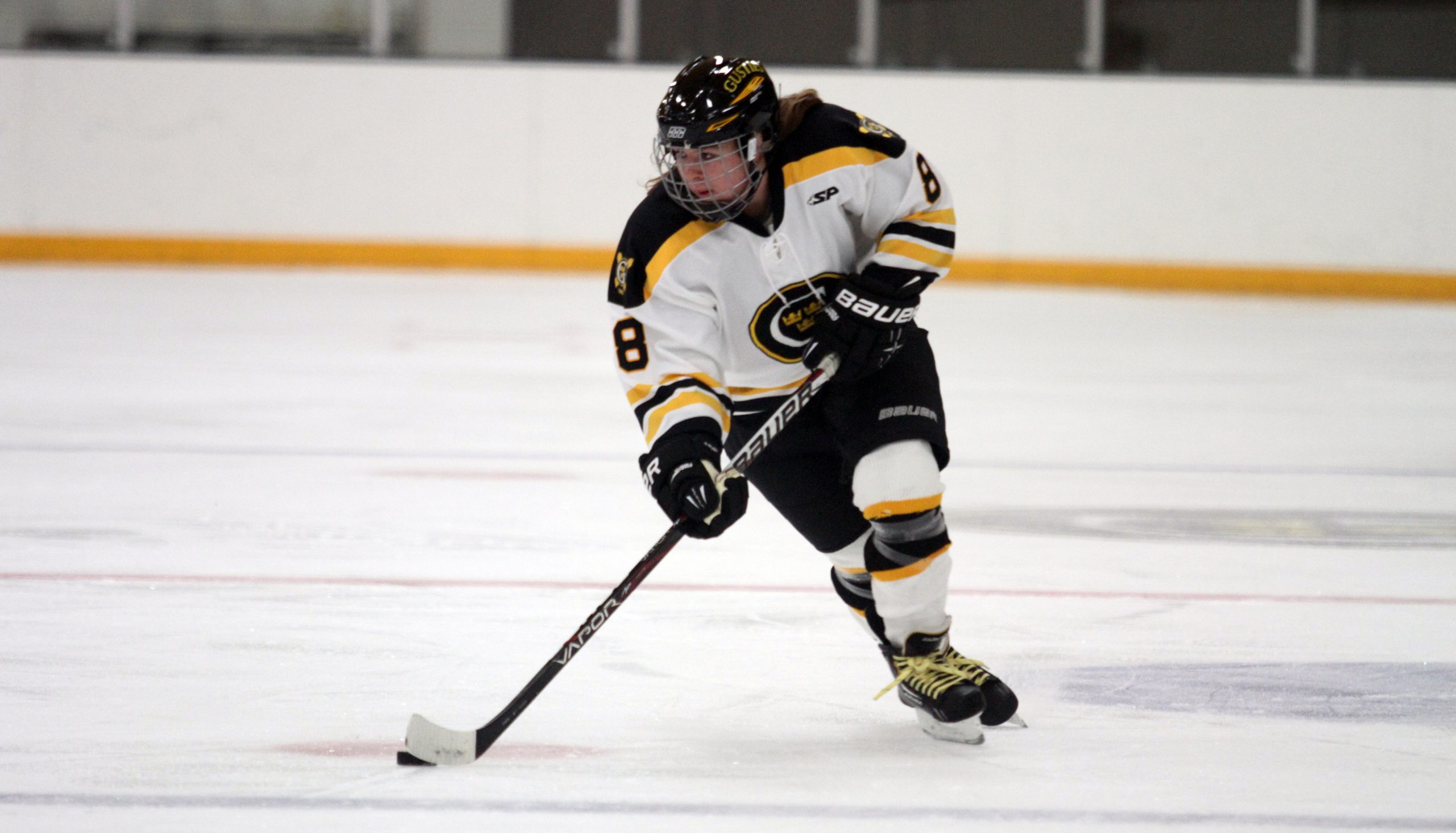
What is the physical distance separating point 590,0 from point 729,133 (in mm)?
8024

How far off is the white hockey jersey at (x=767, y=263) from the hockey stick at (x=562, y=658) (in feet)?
0.20

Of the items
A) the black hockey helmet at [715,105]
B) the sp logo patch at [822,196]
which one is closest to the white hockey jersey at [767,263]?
the sp logo patch at [822,196]

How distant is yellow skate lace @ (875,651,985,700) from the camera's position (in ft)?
7.07

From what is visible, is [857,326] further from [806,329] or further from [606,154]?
[606,154]

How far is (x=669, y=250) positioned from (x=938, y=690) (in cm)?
70

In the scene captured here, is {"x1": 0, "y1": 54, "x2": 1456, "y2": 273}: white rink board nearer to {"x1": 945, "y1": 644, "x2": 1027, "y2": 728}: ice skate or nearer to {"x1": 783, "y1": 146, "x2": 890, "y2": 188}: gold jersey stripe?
{"x1": 783, "y1": 146, "x2": 890, "y2": 188}: gold jersey stripe

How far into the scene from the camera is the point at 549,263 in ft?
32.1

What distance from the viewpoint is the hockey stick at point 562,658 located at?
2.04 meters

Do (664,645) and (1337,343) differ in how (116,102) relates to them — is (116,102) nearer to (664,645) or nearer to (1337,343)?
(1337,343)

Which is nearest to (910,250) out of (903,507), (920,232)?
(920,232)

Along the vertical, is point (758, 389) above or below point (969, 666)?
above

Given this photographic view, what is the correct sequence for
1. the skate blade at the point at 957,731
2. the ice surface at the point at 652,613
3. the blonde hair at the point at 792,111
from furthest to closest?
the blonde hair at the point at 792,111, the skate blade at the point at 957,731, the ice surface at the point at 652,613

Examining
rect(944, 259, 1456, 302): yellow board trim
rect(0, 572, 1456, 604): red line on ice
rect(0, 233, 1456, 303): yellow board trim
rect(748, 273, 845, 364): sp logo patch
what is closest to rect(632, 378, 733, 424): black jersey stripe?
rect(748, 273, 845, 364): sp logo patch

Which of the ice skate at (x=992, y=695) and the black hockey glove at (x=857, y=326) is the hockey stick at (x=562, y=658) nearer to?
the black hockey glove at (x=857, y=326)
